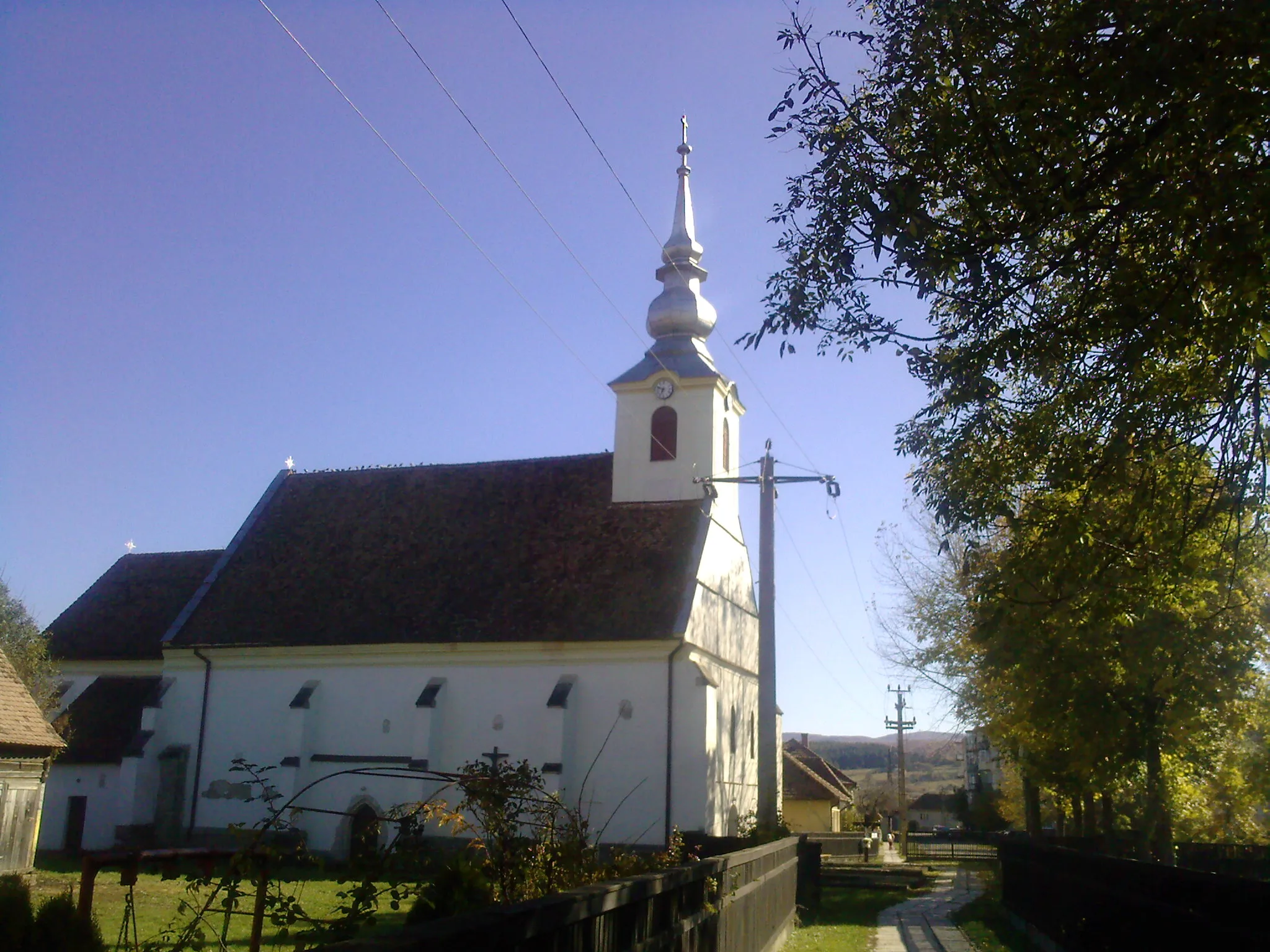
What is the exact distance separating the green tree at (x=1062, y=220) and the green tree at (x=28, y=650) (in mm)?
29942

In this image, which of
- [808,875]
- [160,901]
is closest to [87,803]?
[160,901]

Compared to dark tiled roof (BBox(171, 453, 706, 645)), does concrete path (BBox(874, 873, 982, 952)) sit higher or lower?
lower

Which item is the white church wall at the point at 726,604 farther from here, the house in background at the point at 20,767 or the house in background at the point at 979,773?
the house in background at the point at 979,773

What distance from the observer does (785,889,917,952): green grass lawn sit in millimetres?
15852

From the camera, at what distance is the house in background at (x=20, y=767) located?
22.2 metres

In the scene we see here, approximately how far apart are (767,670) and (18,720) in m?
15.5

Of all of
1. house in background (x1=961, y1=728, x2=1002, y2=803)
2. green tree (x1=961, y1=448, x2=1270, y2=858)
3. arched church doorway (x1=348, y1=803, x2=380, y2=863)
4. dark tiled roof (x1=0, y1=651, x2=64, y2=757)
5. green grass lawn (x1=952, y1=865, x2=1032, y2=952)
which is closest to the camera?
arched church doorway (x1=348, y1=803, x2=380, y2=863)

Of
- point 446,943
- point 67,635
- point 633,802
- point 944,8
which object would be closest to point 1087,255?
point 944,8

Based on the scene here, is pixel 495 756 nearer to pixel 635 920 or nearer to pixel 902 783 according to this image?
pixel 635 920

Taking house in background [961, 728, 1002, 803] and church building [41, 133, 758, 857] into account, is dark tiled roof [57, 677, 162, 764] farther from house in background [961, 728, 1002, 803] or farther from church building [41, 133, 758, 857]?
house in background [961, 728, 1002, 803]

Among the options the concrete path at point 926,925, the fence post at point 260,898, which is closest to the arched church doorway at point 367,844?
the fence post at point 260,898

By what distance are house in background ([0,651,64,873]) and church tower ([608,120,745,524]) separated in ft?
54.2

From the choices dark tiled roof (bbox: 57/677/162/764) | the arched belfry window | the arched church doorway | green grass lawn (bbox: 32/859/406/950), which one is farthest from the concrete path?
dark tiled roof (bbox: 57/677/162/764)

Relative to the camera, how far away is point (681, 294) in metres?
35.6
